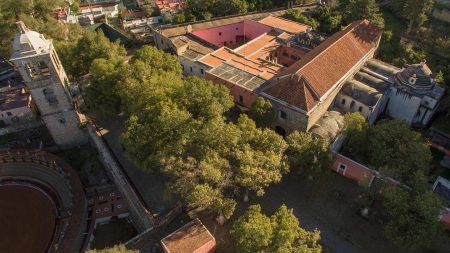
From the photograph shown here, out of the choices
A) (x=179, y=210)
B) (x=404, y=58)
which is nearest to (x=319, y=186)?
(x=179, y=210)

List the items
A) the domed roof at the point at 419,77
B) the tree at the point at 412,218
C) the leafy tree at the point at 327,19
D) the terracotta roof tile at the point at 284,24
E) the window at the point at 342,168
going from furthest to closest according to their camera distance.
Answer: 1. the leafy tree at the point at 327,19
2. the terracotta roof tile at the point at 284,24
3. the domed roof at the point at 419,77
4. the window at the point at 342,168
5. the tree at the point at 412,218

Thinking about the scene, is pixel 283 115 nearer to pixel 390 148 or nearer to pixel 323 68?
pixel 323 68

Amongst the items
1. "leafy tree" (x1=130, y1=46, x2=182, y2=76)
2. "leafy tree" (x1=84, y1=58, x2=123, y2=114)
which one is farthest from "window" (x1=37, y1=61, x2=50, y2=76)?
"leafy tree" (x1=130, y1=46, x2=182, y2=76)

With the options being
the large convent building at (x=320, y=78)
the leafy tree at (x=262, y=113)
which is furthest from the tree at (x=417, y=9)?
the leafy tree at (x=262, y=113)

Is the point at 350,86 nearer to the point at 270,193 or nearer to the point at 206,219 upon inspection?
the point at 270,193

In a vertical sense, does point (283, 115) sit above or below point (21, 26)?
below

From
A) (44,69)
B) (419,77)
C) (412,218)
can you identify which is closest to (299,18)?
(419,77)

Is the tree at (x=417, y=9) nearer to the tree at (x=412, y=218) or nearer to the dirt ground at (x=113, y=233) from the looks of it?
the tree at (x=412, y=218)
